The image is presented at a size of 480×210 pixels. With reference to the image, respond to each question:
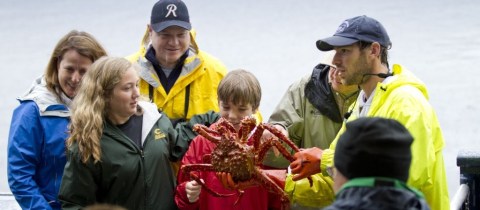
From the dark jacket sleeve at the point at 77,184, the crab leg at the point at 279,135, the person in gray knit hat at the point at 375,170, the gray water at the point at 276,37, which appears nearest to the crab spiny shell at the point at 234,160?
the crab leg at the point at 279,135

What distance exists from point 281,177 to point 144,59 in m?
1.17

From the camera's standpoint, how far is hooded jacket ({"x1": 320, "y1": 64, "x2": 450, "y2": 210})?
3361mm

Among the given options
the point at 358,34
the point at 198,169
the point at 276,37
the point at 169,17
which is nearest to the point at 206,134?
the point at 198,169

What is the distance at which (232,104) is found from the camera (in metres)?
4.32

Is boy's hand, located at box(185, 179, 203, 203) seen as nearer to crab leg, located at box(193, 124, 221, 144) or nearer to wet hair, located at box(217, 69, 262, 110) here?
crab leg, located at box(193, 124, 221, 144)

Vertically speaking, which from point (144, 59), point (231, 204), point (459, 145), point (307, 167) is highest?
point (144, 59)

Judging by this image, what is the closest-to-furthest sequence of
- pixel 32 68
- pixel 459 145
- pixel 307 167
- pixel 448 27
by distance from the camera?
pixel 307 167
pixel 459 145
pixel 32 68
pixel 448 27

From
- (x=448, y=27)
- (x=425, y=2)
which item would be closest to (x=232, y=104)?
(x=448, y=27)

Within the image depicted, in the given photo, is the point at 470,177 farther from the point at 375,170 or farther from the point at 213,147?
the point at 375,170

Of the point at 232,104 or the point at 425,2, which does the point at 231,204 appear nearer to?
the point at 232,104

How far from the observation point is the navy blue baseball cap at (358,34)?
3.73 meters

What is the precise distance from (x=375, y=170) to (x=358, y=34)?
1464mm

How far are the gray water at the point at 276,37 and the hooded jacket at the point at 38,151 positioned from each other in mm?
Result: 3783

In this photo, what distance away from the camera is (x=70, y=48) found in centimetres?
441
